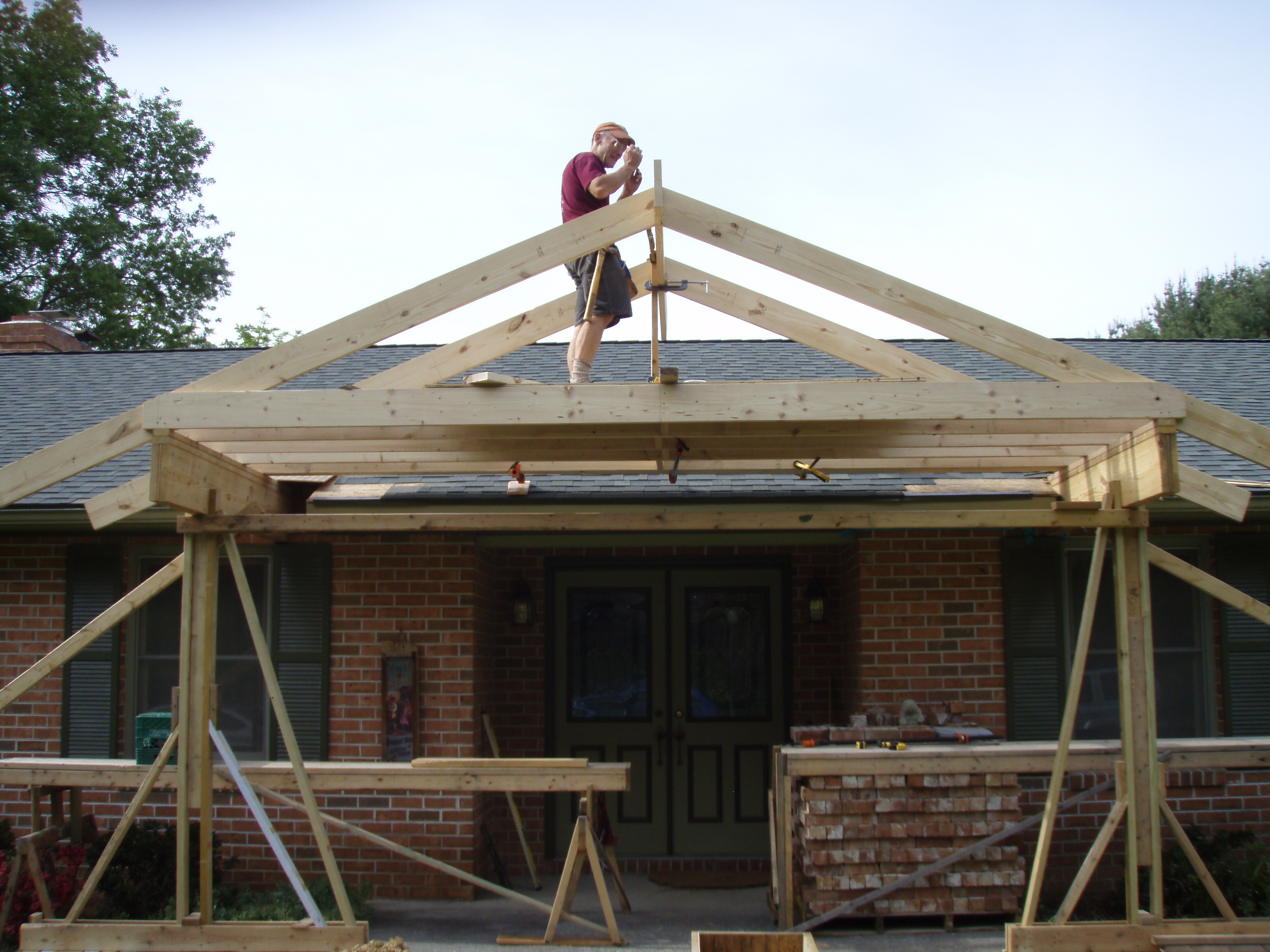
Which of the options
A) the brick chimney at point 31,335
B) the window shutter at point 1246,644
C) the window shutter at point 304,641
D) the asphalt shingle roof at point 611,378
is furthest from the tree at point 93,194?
the window shutter at point 1246,644

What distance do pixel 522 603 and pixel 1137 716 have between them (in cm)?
472

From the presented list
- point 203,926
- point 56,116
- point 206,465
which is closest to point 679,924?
point 203,926

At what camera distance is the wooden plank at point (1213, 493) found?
5.21 m

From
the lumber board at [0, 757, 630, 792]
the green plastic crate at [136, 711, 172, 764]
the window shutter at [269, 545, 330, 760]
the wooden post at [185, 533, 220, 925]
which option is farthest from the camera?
the window shutter at [269, 545, 330, 760]

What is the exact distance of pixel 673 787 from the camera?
28.1 feet

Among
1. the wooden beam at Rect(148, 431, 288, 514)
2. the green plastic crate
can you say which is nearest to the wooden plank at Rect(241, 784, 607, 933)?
the green plastic crate

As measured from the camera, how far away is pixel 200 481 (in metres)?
5.25

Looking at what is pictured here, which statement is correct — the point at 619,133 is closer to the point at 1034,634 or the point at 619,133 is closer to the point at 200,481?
the point at 200,481

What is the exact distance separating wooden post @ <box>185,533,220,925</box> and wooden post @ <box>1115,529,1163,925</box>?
14.7ft

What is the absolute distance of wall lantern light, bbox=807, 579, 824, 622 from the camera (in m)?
8.30

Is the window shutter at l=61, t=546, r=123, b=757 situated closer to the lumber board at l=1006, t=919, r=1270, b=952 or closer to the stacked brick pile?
the stacked brick pile

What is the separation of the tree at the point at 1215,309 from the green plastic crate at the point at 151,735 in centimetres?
2523

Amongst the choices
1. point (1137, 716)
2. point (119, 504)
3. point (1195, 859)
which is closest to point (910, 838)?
point (1195, 859)

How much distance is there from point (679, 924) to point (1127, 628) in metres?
3.42
